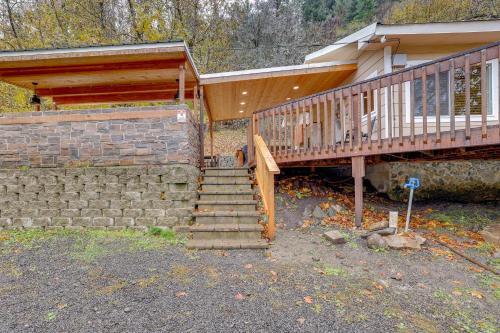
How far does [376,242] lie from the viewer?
4168mm

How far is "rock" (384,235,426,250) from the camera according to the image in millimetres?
4090

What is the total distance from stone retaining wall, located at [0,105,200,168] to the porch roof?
2.70 m

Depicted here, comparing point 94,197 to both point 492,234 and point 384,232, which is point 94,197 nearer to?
point 384,232

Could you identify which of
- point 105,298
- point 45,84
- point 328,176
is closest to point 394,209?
point 328,176

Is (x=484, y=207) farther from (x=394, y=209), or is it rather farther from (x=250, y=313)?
(x=250, y=313)

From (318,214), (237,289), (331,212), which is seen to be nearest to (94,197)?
(237,289)

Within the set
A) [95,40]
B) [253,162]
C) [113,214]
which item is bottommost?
[113,214]

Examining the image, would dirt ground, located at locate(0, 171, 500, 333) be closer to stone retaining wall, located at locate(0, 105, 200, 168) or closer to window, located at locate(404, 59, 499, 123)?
stone retaining wall, located at locate(0, 105, 200, 168)

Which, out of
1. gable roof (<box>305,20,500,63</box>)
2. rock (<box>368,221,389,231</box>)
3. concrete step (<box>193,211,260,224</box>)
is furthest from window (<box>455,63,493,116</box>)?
concrete step (<box>193,211,260,224</box>)

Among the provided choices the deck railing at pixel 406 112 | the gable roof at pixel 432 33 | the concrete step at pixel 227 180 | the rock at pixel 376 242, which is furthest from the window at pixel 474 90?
the concrete step at pixel 227 180

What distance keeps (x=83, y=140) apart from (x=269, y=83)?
17.0 feet

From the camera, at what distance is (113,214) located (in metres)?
4.98

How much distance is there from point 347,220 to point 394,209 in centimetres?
146

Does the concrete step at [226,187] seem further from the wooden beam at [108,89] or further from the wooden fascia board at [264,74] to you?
the wooden beam at [108,89]
